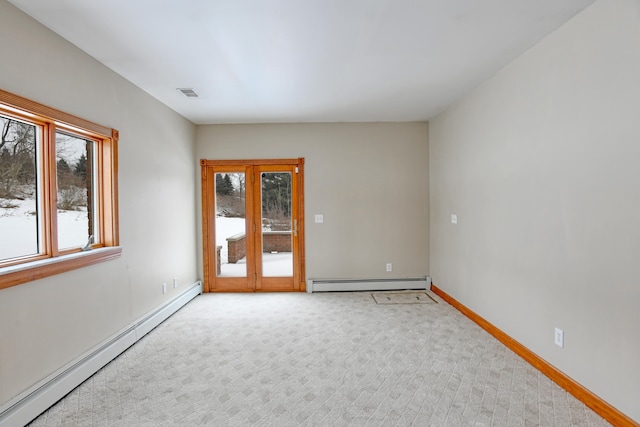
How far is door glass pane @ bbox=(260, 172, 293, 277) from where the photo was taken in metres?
5.08

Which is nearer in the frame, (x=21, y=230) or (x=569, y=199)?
(x=21, y=230)

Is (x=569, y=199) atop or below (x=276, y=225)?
atop

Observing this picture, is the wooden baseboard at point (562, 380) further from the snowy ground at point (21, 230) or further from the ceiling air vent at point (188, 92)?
the ceiling air vent at point (188, 92)

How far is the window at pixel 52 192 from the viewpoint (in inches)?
83.3

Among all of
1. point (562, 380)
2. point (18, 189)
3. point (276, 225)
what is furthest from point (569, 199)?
point (18, 189)

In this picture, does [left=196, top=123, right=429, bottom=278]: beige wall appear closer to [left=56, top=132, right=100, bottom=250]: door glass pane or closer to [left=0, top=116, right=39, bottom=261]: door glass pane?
[left=56, top=132, right=100, bottom=250]: door glass pane

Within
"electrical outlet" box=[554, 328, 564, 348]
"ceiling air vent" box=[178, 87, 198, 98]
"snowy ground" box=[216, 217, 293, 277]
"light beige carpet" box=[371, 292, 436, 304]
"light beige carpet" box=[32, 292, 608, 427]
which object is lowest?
"light beige carpet" box=[32, 292, 608, 427]

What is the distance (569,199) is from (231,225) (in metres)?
4.25

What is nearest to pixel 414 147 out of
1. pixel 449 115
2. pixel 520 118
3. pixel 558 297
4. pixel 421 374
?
pixel 449 115

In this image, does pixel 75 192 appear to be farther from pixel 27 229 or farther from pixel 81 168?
pixel 27 229

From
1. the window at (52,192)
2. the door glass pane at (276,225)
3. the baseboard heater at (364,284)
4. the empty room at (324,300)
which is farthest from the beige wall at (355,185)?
the window at (52,192)

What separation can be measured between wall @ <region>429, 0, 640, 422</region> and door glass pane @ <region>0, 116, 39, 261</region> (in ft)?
12.7

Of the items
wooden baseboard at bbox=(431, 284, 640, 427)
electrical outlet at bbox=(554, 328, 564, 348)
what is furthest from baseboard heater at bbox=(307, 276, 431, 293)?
electrical outlet at bbox=(554, 328, 564, 348)

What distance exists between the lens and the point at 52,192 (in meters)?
2.38
